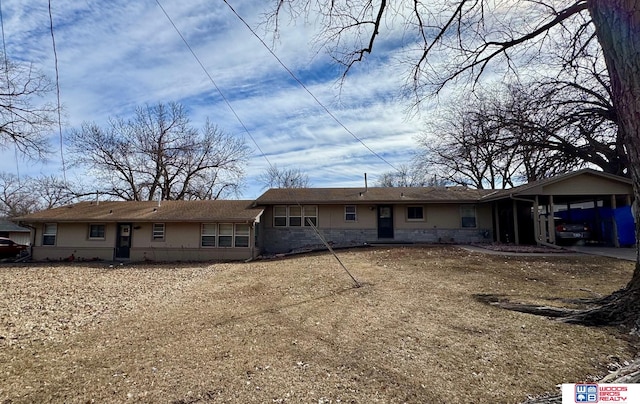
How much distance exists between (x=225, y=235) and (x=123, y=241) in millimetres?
5817

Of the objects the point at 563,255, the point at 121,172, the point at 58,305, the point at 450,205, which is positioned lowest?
the point at 58,305

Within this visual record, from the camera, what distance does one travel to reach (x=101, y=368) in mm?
4305

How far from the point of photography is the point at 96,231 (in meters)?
18.5

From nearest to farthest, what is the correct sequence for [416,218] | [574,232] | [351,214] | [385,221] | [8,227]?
[574,232]
[416,218]
[385,221]
[351,214]
[8,227]

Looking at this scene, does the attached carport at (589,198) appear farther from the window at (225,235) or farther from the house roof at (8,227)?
the house roof at (8,227)

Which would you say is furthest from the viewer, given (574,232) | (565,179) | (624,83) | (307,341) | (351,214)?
(351,214)

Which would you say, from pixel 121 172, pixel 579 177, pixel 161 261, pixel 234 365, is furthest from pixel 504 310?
pixel 121 172

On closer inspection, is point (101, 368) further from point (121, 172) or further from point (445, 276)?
point (121, 172)

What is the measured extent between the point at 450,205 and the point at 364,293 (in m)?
12.8

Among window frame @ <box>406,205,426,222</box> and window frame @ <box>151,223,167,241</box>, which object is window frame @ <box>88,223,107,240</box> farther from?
window frame @ <box>406,205,426,222</box>

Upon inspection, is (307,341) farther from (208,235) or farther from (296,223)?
(296,223)

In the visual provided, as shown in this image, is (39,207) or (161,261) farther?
(39,207)

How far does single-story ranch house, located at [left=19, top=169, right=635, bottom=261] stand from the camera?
57.0ft

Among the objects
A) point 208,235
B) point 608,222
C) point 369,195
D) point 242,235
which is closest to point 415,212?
point 369,195
